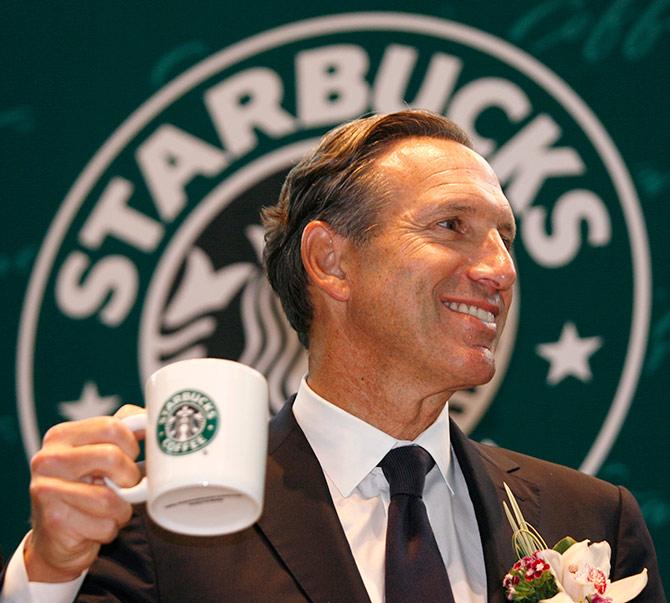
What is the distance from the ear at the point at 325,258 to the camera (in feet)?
7.61

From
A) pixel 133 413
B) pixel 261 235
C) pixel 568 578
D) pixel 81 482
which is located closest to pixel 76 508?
pixel 81 482

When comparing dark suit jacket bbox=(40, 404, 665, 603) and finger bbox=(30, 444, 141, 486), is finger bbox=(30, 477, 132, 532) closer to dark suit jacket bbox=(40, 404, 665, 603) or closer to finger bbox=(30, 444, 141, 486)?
finger bbox=(30, 444, 141, 486)

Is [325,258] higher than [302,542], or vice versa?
[325,258]

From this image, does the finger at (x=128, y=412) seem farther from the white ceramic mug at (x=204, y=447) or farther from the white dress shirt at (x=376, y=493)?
the white dress shirt at (x=376, y=493)

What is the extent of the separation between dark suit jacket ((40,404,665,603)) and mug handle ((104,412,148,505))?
1.13ft

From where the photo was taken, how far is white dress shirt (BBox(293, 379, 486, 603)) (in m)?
2.00

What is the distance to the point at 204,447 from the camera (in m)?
1.42

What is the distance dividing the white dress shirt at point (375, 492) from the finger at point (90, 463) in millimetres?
554

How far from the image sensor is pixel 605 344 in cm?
311

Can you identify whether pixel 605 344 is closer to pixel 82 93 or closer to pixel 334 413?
pixel 334 413

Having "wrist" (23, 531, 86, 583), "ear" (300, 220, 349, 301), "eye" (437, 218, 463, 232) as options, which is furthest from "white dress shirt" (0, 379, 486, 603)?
"wrist" (23, 531, 86, 583)

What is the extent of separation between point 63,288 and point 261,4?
3.07 ft

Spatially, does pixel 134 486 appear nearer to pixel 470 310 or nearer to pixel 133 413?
pixel 133 413

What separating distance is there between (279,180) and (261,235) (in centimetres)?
16
